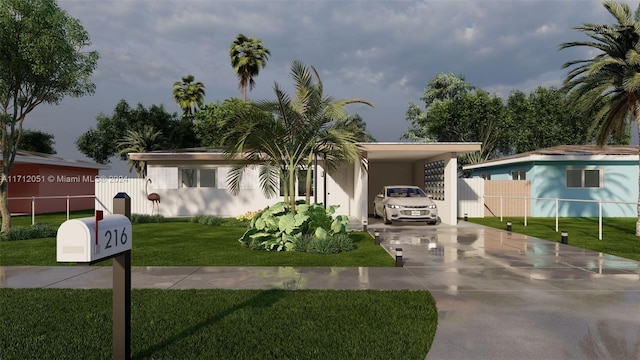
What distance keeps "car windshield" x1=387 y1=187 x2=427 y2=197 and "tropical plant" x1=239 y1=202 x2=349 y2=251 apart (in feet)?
21.0

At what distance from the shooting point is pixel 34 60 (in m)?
11.7

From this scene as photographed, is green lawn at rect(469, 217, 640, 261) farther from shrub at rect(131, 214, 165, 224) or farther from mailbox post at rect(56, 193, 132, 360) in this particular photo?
shrub at rect(131, 214, 165, 224)

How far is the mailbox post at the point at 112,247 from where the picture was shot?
8.55 ft

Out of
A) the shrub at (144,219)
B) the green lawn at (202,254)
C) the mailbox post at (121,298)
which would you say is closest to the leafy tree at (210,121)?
the shrub at (144,219)

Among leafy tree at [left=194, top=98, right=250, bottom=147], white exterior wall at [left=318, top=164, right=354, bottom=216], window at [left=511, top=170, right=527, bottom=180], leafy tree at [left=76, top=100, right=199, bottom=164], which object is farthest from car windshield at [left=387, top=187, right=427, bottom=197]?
leafy tree at [left=76, top=100, right=199, bottom=164]

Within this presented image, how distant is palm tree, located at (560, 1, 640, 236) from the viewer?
40.2 ft

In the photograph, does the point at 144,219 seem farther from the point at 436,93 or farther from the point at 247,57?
the point at 436,93

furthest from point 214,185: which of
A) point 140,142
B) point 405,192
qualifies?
point 140,142

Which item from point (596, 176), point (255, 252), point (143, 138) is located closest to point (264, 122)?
point (255, 252)

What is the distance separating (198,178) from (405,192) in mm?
10047

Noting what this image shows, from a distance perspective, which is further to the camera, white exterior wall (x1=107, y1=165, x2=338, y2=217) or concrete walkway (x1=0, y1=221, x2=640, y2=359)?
white exterior wall (x1=107, y1=165, x2=338, y2=217)

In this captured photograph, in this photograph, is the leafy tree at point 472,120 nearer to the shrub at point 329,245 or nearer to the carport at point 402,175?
the carport at point 402,175

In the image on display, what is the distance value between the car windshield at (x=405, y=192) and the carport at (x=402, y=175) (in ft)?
3.67

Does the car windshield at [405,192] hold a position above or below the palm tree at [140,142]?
below
